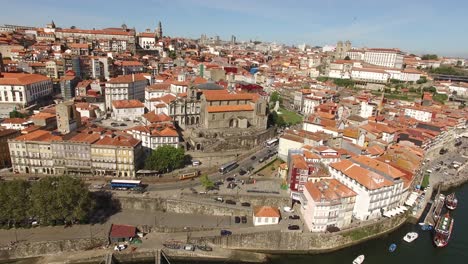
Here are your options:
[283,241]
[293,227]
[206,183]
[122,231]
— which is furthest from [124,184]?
[293,227]

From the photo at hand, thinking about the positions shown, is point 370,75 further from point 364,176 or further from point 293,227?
point 293,227

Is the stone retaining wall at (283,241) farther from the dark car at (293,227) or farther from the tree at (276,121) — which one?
the tree at (276,121)

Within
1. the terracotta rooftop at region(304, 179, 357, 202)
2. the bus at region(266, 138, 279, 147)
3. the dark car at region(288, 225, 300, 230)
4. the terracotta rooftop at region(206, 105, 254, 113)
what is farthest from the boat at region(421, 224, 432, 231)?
the terracotta rooftop at region(206, 105, 254, 113)

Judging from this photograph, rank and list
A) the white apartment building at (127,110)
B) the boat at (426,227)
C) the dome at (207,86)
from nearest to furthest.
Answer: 1. the boat at (426,227)
2. the white apartment building at (127,110)
3. the dome at (207,86)

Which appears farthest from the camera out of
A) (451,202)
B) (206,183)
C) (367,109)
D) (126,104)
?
(367,109)

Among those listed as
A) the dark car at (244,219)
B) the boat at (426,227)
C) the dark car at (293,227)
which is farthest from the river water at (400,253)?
the dark car at (244,219)
